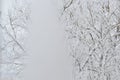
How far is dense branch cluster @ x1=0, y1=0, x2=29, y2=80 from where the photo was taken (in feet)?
5.71

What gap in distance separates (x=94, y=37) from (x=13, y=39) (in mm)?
608

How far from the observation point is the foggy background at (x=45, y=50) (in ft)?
3.30

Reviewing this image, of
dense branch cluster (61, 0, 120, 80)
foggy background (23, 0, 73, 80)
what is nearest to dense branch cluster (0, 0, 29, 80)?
dense branch cluster (61, 0, 120, 80)

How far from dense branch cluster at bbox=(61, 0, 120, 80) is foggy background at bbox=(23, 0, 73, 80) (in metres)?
0.53

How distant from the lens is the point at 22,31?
5.74ft

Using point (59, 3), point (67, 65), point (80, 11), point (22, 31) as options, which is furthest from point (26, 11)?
point (67, 65)

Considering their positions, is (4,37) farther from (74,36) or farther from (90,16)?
(90,16)

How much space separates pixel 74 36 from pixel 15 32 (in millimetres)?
456

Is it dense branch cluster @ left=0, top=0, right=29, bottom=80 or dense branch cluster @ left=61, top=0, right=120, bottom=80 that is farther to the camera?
dense branch cluster @ left=0, top=0, right=29, bottom=80

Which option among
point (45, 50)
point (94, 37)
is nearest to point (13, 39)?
point (94, 37)

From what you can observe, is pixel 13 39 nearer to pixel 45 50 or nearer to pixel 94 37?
pixel 94 37

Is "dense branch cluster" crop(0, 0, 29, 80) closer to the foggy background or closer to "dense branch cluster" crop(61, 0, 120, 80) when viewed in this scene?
"dense branch cluster" crop(61, 0, 120, 80)

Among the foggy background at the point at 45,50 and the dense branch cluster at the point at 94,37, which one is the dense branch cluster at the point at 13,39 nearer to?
the dense branch cluster at the point at 94,37

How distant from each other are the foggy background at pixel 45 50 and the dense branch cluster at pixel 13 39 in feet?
2.14
